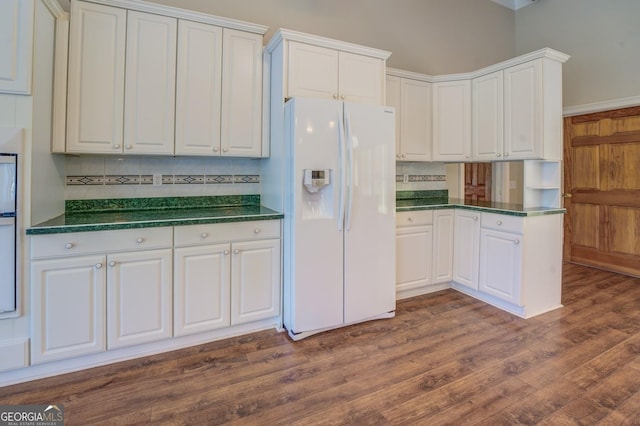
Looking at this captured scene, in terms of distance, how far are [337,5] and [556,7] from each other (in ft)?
10.5

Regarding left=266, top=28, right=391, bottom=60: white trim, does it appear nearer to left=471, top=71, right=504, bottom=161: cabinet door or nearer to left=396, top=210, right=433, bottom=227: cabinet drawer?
left=471, top=71, right=504, bottom=161: cabinet door

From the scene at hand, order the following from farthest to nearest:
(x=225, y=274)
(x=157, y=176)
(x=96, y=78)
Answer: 1. (x=157, y=176)
2. (x=225, y=274)
3. (x=96, y=78)

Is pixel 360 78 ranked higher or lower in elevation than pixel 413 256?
higher

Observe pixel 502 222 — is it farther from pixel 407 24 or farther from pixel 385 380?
pixel 407 24

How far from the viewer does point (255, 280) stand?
2432 millimetres

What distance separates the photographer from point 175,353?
2232 millimetres

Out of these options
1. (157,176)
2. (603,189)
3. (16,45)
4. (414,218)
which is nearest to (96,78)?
(16,45)

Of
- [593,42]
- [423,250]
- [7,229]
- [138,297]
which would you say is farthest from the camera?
[593,42]

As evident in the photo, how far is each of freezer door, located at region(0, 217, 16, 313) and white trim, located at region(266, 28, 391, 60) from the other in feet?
6.66

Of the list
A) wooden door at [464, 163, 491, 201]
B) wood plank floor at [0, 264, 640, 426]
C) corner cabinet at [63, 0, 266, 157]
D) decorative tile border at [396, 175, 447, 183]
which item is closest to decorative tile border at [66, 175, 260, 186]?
corner cabinet at [63, 0, 266, 157]

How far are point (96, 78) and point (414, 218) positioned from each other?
2.75m

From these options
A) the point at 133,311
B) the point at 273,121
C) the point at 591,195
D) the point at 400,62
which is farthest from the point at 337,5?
the point at 591,195

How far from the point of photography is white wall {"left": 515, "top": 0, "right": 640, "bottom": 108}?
149 inches

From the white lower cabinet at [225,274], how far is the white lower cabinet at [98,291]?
0.09 m
